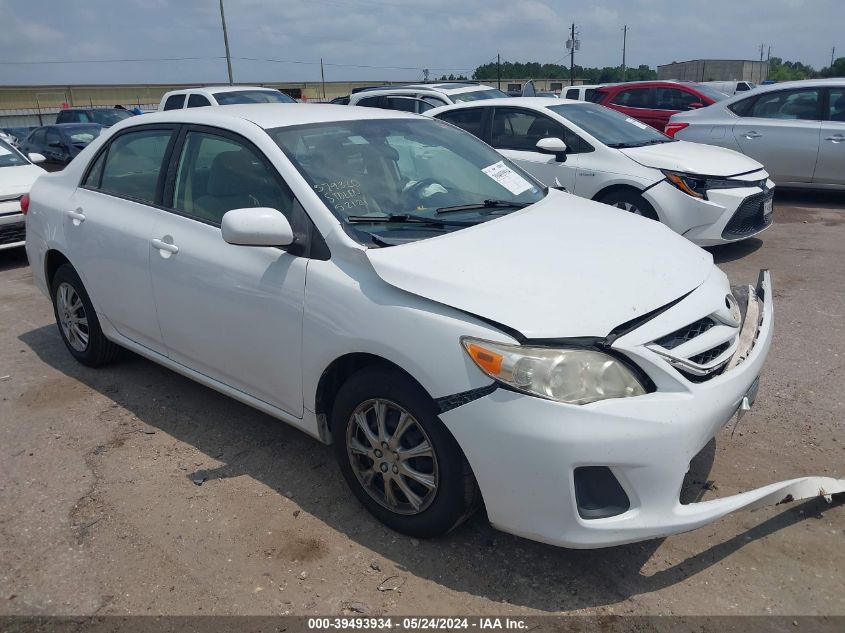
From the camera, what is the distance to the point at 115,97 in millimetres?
47594

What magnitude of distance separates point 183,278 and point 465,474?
185 cm

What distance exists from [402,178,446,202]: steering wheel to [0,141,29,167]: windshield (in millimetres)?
7108

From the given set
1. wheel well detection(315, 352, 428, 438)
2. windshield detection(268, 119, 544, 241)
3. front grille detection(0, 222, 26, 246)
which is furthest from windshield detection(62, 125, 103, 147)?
wheel well detection(315, 352, 428, 438)

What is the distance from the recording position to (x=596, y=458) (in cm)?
244

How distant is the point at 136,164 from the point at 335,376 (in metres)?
2.09

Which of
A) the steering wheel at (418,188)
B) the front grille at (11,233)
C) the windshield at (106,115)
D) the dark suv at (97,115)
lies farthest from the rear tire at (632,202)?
the windshield at (106,115)

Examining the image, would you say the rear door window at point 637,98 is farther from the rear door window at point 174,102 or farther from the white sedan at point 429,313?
the white sedan at point 429,313

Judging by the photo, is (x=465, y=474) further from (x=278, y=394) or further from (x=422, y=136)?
(x=422, y=136)

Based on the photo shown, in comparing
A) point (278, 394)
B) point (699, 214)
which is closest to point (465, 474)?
point (278, 394)

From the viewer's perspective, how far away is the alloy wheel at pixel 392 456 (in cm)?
284

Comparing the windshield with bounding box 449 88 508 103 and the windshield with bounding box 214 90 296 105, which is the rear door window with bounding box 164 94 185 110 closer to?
the windshield with bounding box 214 90 296 105

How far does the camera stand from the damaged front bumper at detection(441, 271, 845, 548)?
2439 millimetres

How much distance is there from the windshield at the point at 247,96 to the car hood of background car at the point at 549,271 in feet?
35.6

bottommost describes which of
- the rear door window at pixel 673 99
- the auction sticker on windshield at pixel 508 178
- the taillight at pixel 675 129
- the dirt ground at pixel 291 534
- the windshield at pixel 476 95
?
the dirt ground at pixel 291 534
